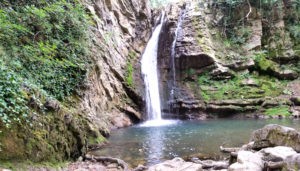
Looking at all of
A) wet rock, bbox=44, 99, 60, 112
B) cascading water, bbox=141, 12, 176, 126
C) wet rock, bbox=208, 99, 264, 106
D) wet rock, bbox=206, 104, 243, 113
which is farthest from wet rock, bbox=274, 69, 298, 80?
wet rock, bbox=44, 99, 60, 112

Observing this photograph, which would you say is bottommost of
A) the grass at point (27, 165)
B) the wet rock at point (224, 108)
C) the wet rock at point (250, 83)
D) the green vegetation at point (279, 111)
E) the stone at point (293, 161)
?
the green vegetation at point (279, 111)

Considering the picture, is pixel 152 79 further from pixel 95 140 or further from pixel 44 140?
pixel 44 140

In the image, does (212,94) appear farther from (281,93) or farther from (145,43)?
(145,43)

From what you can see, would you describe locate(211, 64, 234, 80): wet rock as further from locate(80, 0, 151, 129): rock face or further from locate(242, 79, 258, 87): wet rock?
locate(80, 0, 151, 129): rock face

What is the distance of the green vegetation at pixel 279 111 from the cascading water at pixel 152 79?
7847mm

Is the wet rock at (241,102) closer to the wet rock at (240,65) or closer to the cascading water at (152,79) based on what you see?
the wet rock at (240,65)

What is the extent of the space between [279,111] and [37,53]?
1592 cm

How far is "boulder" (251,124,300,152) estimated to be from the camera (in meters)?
3.57

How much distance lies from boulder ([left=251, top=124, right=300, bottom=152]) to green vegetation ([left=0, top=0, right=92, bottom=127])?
15.0 ft

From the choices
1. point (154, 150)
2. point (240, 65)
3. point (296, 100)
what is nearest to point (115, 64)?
point (154, 150)

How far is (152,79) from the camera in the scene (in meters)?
17.8

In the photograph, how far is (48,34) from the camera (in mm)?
6953

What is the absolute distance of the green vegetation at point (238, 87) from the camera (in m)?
15.8

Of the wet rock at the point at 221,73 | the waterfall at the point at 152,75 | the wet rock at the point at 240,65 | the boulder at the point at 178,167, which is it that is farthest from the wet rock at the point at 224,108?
the boulder at the point at 178,167
